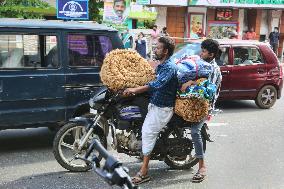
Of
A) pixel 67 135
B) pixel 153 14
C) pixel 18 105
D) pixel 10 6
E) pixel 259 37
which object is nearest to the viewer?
pixel 67 135

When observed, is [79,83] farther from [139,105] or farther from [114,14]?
[114,14]

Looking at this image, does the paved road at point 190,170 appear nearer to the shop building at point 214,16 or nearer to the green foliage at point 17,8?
the green foliage at point 17,8

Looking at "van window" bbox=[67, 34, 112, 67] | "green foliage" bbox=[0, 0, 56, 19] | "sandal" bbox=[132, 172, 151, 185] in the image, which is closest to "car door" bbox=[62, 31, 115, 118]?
"van window" bbox=[67, 34, 112, 67]

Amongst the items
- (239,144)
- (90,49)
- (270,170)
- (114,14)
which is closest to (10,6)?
(114,14)

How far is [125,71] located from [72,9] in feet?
23.4

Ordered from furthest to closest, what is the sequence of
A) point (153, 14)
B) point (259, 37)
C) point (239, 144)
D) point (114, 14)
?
point (153, 14) < point (259, 37) < point (114, 14) < point (239, 144)

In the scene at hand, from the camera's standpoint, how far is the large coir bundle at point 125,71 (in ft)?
17.7

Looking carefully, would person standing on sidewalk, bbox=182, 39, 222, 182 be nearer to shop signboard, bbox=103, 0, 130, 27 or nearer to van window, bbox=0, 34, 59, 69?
van window, bbox=0, 34, 59, 69

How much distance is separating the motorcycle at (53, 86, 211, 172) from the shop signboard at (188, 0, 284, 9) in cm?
1814

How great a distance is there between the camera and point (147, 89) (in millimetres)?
5293

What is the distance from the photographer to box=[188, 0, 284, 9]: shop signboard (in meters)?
23.2

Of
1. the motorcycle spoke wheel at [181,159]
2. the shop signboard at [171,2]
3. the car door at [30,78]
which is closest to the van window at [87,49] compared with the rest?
the car door at [30,78]

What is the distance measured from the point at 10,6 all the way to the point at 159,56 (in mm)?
10436

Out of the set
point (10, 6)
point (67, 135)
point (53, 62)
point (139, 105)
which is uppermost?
point (10, 6)
